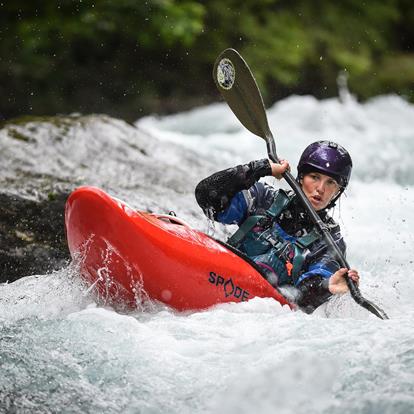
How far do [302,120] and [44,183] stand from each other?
17.2 feet

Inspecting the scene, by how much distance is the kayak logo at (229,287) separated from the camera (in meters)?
3.12

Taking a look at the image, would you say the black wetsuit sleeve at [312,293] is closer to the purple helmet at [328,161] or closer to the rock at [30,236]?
the purple helmet at [328,161]

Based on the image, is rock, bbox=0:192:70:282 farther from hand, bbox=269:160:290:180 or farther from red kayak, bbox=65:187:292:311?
hand, bbox=269:160:290:180

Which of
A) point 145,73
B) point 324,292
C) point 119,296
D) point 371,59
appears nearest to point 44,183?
point 119,296

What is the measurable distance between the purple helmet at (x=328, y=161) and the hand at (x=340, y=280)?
0.46 m

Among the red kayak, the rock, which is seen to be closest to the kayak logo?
the red kayak

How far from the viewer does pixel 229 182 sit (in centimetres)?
327

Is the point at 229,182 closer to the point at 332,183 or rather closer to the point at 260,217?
the point at 260,217

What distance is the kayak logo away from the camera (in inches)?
123

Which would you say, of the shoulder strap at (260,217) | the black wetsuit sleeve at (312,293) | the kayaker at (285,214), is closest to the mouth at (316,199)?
the kayaker at (285,214)

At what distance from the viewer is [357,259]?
4.68 metres

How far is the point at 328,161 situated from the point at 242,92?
30.2 inches

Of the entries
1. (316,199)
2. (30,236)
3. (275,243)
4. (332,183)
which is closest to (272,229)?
(275,243)

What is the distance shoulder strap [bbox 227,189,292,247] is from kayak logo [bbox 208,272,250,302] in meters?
0.30
